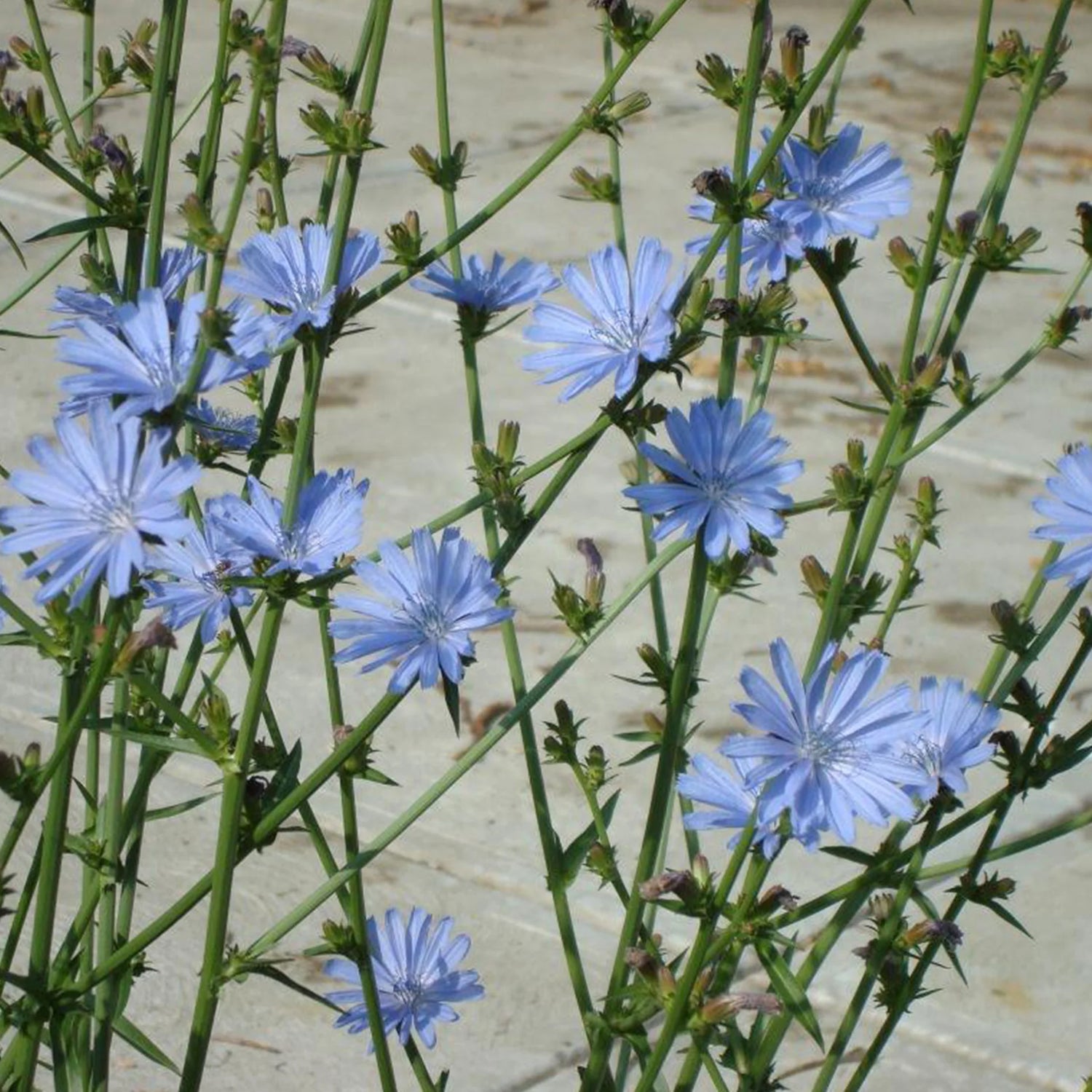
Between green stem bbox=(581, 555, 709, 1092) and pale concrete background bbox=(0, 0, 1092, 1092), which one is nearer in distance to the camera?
green stem bbox=(581, 555, 709, 1092)

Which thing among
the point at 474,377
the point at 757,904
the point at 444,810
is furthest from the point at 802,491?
the point at 757,904

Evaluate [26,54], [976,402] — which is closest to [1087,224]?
[976,402]

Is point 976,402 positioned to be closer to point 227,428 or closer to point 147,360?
point 227,428

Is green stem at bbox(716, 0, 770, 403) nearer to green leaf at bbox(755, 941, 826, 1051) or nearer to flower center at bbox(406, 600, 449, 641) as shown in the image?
flower center at bbox(406, 600, 449, 641)

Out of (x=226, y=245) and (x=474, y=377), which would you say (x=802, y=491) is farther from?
(x=226, y=245)

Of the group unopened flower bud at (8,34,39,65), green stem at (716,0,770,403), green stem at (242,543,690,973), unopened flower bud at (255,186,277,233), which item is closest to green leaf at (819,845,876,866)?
green stem at (242,543,690,973)

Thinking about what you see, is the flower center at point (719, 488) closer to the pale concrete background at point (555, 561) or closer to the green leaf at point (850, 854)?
the green leaf at point (850, 854)

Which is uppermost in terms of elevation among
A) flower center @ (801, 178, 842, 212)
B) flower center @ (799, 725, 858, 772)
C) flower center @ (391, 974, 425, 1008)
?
flower center @ (801, 178, 842, 212)
